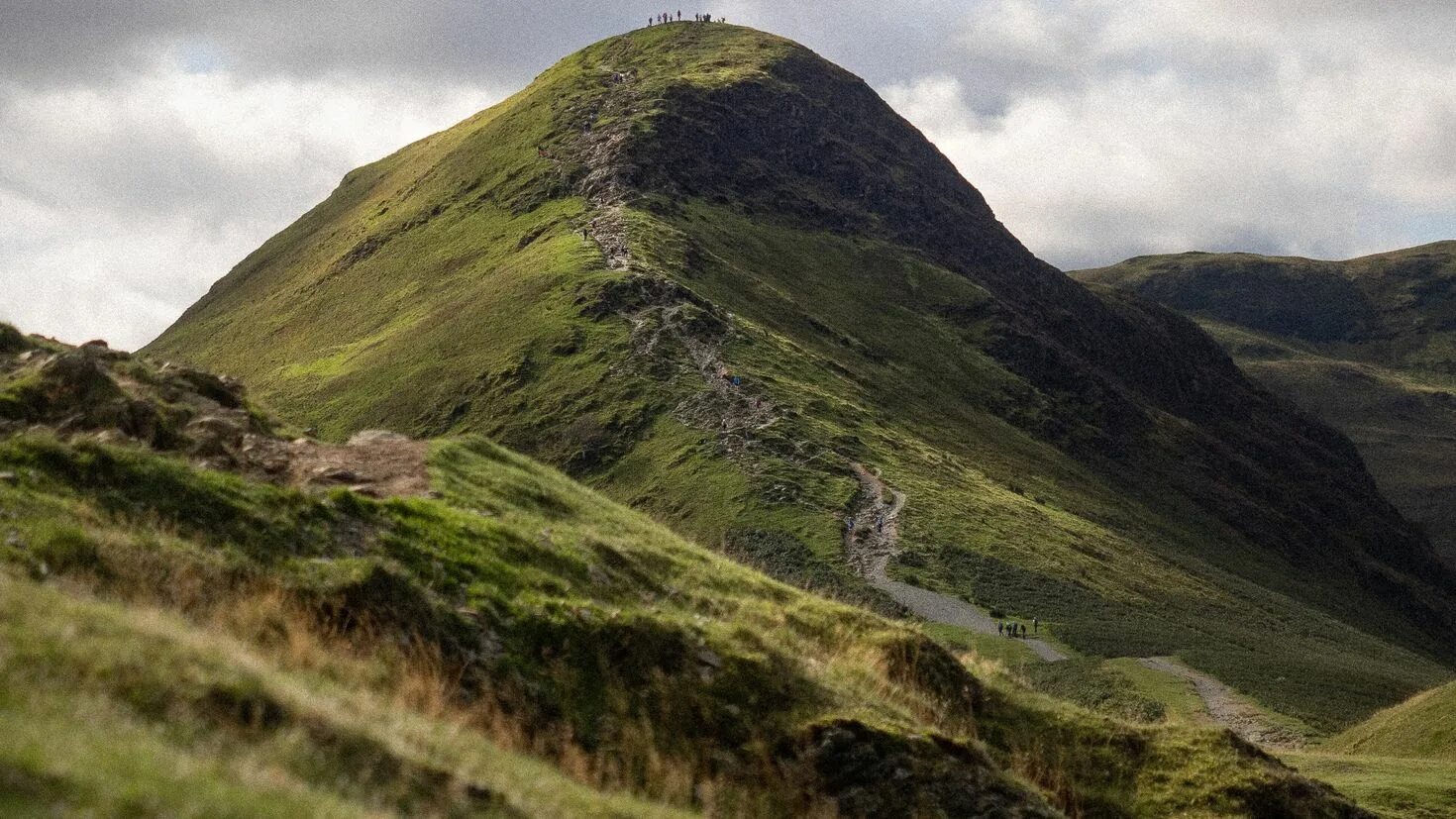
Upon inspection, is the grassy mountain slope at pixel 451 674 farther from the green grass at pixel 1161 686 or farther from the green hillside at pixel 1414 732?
the green grass at pixel 1161 686

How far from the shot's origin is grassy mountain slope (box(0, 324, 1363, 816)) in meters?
8.75

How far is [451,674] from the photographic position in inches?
580

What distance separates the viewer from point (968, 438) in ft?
447

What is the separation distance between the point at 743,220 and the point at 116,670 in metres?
170

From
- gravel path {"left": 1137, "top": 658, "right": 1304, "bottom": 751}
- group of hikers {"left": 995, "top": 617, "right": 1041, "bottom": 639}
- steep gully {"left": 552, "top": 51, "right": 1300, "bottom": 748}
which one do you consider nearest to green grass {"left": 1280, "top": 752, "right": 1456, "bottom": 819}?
steep gully {"left": 552, "top": 51, "right": 1300, "bottom": 748}

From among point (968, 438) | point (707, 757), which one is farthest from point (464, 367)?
point (707, 757)

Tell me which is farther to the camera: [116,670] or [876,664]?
[876,664]

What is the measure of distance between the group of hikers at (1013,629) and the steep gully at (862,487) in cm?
45

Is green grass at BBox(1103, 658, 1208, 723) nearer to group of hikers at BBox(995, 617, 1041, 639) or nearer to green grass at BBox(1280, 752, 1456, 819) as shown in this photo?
group of hikers at BBox(995, 617, 1041, 639)

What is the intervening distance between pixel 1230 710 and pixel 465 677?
63366 mm

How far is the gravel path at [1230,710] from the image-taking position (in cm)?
6169

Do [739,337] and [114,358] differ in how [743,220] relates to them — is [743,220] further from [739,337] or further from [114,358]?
[114,358]

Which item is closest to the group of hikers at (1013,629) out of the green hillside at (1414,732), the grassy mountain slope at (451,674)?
the green hillside at (1414,732)

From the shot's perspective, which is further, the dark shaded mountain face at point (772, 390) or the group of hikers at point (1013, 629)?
the dark shaded mountain face at point (772, 390)
